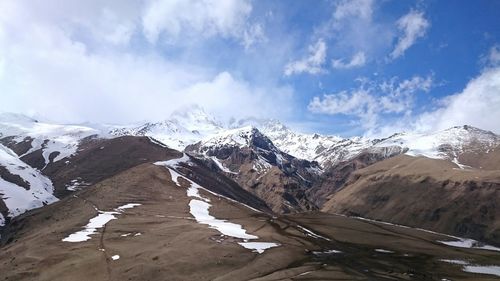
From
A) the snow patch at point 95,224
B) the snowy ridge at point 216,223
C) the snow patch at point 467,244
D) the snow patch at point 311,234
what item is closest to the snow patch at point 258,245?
the snowy ridge at point 216,223

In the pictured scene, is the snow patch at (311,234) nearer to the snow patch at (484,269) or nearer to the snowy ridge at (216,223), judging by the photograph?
the snowy ridge at (216,223)

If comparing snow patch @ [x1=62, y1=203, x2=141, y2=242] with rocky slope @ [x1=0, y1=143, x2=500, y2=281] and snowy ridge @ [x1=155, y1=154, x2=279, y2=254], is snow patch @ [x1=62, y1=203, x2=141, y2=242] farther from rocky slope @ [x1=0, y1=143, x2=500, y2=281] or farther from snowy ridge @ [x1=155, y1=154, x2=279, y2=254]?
snowy ridge @ [x1=155, y1=154, x2=279, y2=254]

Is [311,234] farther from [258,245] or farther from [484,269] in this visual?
[484,269]

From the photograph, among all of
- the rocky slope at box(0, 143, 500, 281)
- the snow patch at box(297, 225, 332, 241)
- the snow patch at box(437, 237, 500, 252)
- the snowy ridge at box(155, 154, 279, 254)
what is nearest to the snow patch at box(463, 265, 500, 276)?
the rocky slope at box(0, 143, 500, 281)

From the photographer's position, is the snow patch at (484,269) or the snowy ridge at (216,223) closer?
the snow patch at (484,269)

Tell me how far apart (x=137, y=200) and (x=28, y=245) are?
5281 centimetres

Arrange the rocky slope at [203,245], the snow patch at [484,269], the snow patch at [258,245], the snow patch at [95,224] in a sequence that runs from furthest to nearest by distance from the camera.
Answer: the snow patch at [95,224] → the snow patch at [258,245] → the snow patch at [484,269] → the rocky slope at [203,245]

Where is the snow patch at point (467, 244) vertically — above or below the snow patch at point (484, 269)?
above

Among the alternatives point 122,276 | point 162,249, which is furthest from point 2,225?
point 122,276

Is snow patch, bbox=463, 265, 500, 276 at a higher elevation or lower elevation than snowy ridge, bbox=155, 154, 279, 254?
lower

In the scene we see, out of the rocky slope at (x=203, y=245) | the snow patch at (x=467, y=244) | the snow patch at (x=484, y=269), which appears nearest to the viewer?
the rocky slope at (x=203, y=245)

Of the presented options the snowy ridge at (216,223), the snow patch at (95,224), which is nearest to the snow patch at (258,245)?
the snowy ridge at (216,223)

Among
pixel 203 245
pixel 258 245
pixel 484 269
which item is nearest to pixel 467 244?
pixel 484 269

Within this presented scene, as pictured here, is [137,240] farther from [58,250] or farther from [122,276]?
[122,276]
